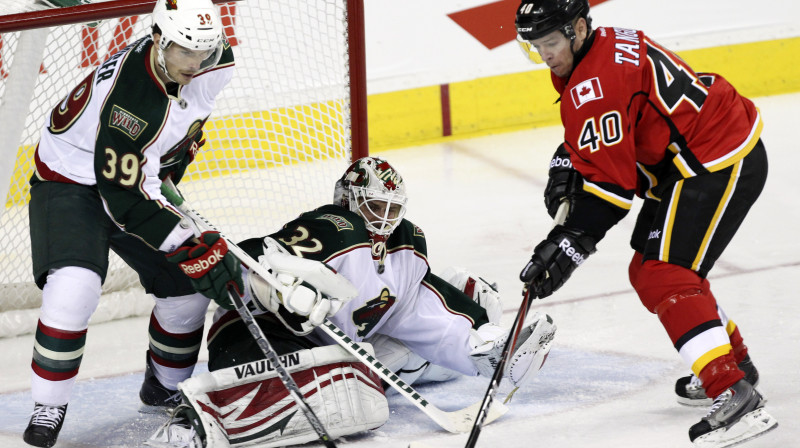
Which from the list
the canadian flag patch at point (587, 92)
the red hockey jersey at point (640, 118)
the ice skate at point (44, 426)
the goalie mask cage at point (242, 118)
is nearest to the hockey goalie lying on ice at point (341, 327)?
the ice skate at point (44, 426)

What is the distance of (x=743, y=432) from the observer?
2514mm

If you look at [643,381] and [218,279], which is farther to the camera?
[643,381]

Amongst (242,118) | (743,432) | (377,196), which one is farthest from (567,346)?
(242,118)

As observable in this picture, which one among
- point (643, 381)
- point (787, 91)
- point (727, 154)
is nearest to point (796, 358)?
point (643, 381)

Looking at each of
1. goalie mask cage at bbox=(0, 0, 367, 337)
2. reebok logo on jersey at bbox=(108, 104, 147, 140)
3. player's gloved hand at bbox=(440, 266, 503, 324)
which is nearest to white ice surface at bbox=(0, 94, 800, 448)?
player's gloved hand at bbox=(440, 266, 503, 324)

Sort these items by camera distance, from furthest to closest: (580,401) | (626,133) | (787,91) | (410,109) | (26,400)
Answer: (787,91)
(410,109)
(26,400)
(580,401)
(626,133)

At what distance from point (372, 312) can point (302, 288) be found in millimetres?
393

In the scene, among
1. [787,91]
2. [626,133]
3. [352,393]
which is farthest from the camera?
[787,91]

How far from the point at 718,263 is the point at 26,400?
242cm

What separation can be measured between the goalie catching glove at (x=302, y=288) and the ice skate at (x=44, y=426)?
566 millimetres

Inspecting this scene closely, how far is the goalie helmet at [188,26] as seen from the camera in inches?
102

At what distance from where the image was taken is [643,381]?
3.16m

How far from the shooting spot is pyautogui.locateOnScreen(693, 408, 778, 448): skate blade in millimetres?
2504

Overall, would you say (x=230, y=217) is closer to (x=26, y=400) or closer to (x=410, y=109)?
(x=26, y=400)
